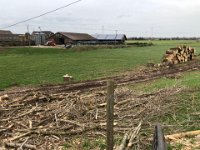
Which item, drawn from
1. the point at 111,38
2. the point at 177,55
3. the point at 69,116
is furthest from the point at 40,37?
the point at 69,116

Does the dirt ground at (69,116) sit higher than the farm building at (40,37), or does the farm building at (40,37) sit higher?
the farm building at (40,37)

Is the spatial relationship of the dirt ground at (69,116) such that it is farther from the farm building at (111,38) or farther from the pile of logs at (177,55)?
the farm building at (111,38)

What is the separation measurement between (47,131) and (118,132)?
5.45ft

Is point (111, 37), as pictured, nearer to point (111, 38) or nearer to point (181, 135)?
point (111, 38)

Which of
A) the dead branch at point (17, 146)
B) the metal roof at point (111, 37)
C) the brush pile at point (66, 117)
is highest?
the metal roof at point (111, 37)

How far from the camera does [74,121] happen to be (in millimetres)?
10375

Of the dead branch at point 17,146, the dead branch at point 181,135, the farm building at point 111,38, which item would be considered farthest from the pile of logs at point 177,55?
the farm building at point 111,38

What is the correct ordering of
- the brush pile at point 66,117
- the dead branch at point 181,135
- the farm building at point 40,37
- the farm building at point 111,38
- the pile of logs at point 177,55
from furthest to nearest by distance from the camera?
the farm building at point 111,38, the farm building at point 40,37, the pile of logs at point 177,55, the brush pile at point 66,117, the dead branch at point 181,135

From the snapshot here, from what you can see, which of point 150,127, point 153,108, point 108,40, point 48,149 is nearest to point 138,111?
point 153,108

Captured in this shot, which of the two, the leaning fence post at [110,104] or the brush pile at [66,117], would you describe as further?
the brush pile at [66,117]

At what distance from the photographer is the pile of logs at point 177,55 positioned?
32731mm

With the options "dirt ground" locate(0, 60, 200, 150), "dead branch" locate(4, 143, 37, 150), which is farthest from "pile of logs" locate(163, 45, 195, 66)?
"dead branch" locate(4, 143, 37, 150)

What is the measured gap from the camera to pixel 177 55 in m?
34.8

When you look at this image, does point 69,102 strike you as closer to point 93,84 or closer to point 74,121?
point 74,121
